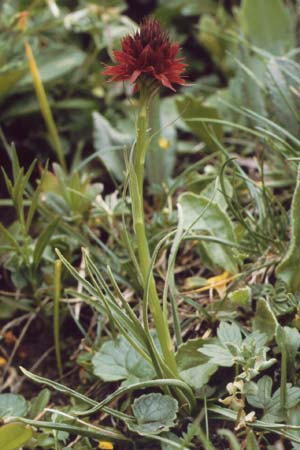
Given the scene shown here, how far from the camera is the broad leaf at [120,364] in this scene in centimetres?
129

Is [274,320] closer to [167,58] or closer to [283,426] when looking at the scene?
[283,426]

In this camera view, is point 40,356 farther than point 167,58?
Yes

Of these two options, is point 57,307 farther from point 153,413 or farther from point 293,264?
point 293,264

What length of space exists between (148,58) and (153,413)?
1.86 feet

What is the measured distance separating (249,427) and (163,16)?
1621mm

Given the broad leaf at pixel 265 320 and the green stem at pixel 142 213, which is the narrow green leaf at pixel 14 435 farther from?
the broad leaf at pixel 265 320

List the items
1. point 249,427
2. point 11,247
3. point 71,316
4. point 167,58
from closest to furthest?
point 167,58
point 249,427
point 11,247
point 71,316

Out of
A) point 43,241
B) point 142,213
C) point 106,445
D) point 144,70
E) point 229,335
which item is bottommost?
point 106,445

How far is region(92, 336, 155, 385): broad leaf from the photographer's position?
1.29 metres

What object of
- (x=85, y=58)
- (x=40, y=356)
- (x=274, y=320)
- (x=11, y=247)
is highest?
(x=85, y=58)

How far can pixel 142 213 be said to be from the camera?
3.78 feet

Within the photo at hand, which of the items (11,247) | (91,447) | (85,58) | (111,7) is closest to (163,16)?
(111,7)

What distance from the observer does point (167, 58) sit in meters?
1.07

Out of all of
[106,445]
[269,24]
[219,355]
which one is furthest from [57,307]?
[269,24]
